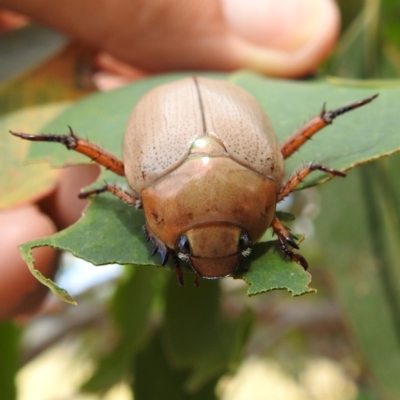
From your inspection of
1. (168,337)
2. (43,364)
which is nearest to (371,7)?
(168,337)

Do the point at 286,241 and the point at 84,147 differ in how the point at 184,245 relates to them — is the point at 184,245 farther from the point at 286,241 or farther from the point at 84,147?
the point at 84,147

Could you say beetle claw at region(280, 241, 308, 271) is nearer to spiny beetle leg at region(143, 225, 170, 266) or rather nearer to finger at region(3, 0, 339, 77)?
spiny beetle leg at region(143, 225, 170, 266)

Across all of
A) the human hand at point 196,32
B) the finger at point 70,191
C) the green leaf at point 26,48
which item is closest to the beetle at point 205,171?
the finger at point 70,191

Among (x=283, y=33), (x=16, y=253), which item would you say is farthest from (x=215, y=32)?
(x=16, y=253)

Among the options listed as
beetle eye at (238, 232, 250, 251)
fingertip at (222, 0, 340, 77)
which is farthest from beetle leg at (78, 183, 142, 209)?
fingertip at (222, 0, 340, 77)

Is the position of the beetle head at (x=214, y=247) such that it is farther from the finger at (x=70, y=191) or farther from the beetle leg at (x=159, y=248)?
the finger at (x=70, y=191)

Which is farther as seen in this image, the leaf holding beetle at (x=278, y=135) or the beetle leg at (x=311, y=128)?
the beetle leg at (x=311, y=128)

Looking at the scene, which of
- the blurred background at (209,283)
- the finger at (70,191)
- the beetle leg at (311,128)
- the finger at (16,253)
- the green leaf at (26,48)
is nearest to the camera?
the beetle leg at (311,128)
